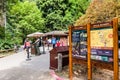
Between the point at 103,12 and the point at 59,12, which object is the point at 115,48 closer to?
the point at 103,12

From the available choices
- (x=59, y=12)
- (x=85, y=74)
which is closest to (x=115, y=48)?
(x=85, y=74)

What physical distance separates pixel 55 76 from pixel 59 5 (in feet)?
129

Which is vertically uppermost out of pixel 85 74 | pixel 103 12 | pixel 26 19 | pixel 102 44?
pixel 26 19

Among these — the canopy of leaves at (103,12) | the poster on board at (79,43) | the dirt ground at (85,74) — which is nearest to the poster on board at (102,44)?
the poster on board at (79,43)

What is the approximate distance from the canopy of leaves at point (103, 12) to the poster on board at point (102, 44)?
5263 mm

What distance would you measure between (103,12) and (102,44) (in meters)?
6.32

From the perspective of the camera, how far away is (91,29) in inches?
359

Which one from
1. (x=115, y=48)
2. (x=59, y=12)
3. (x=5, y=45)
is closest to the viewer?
(x=115, y=48)

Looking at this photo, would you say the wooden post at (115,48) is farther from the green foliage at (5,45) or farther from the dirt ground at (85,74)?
the green foliage at (5,45)

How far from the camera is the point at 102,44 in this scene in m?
8.46

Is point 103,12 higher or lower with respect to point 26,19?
lower

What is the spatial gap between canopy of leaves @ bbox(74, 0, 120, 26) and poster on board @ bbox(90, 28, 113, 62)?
207 inches

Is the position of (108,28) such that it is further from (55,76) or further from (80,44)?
(55,76)

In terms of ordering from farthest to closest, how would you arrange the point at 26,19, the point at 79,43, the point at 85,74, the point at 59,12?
1. the point at 59,12
2. the point at 26,19
3. the point at 85,74
4. the point at 79,43
